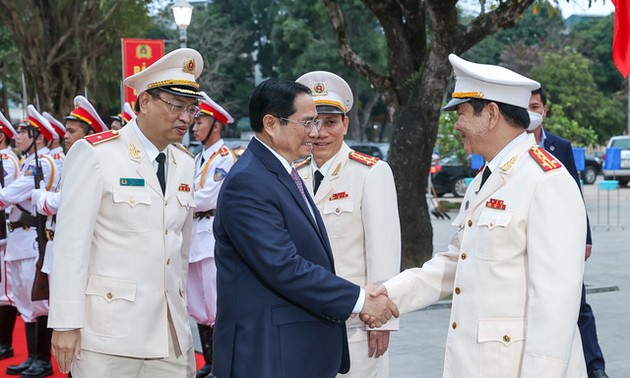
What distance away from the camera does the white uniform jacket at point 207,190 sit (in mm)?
6738

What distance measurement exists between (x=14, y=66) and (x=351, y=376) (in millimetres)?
32193

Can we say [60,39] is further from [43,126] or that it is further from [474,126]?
[474,126]

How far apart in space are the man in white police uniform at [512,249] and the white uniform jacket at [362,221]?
80cm

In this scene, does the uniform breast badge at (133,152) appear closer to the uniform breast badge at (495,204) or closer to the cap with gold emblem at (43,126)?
the uniform breast badge at (495,204)

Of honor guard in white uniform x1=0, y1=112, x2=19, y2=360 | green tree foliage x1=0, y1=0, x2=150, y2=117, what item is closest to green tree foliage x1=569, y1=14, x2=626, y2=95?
green tree foliage x1=0, y1=0, x2=150, y2=117

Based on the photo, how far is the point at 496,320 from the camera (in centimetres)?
321

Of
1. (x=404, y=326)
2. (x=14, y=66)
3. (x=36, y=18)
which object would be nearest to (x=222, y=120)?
(x=404, y=326)

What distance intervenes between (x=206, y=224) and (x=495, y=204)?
3.97m

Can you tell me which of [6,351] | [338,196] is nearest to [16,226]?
[6,351]

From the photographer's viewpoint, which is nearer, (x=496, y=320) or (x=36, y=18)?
(x=496, y=320)

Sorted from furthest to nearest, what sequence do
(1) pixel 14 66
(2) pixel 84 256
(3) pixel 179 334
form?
(1) pixel 14 66 → (3) pixel 179 334 → (2) pixel 84 256

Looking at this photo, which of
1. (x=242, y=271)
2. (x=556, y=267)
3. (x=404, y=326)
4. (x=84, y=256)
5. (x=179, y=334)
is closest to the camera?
(x=556, y=267)

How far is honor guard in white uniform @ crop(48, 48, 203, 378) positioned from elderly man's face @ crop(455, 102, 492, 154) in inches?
54.1

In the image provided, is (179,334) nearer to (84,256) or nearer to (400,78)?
(84,256)
